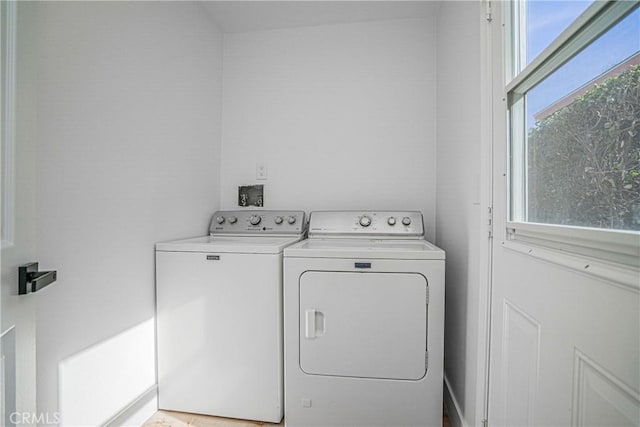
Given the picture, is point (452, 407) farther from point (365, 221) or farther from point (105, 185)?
point (105, 185)

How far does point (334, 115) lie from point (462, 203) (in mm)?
1210

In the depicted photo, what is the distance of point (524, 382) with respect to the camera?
91cm

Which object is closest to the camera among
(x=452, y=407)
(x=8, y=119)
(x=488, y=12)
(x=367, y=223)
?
(x=8, y=119)

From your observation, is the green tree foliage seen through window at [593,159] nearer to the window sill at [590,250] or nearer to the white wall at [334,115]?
the window sill at [590,250]

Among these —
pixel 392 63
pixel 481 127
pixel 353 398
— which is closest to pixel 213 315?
pixel 353 398

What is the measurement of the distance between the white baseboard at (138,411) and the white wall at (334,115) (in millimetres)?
1320

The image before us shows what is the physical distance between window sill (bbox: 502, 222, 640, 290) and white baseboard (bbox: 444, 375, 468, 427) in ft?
3.28

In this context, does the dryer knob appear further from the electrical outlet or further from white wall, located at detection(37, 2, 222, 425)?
white wall, located at detection(37, 2, 222, 425)

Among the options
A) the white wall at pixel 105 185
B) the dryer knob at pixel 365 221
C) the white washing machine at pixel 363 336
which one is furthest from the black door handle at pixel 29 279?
the dryer knob at pixel 365 221

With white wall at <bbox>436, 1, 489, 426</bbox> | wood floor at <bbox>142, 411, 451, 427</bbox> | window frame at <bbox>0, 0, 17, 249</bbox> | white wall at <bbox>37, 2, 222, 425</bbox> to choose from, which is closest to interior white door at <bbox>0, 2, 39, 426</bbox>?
window frame at <bbox>0, 0, 17, 249</bbox>

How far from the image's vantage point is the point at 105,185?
1.38 metres

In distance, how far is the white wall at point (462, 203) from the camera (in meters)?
1.27

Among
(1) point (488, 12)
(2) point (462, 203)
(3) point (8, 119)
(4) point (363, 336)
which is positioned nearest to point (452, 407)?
(4) point (363, 336)

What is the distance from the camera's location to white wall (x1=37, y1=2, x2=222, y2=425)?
1146 mm
